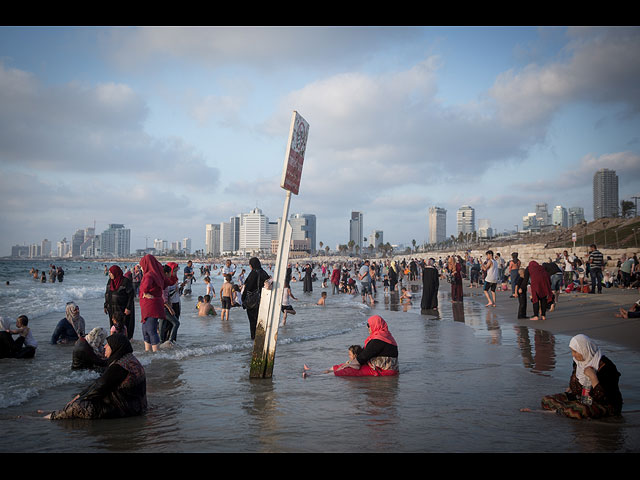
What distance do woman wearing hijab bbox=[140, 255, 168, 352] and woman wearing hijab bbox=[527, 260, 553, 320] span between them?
29.9 ft

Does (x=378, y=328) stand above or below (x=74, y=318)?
above

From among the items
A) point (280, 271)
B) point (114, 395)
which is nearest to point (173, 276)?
point (280, 271)

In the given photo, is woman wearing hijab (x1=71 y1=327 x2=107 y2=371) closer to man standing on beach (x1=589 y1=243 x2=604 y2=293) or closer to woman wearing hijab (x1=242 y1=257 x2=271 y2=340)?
woman wearing hijab (x1=242 y1=257 x2=271 y2=340)

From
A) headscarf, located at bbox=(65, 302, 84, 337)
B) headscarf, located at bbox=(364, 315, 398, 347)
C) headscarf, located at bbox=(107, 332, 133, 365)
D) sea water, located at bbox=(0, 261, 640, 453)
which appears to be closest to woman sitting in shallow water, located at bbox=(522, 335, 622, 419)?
sea water, located at bbox=(0, 261, 640, 453)

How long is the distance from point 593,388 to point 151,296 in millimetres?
7231

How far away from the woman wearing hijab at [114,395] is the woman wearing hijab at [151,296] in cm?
360

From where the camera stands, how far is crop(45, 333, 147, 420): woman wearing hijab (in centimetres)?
505

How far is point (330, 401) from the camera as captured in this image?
5699mm

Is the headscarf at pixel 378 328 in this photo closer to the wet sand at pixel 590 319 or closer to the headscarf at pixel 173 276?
the headscarf at pixel 173 276

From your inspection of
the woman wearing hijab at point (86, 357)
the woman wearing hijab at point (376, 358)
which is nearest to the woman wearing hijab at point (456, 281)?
the woman wearing hijab at point (376, 358)

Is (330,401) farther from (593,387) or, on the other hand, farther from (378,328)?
(593,387)

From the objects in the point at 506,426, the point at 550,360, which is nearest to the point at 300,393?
the point at 506,426
